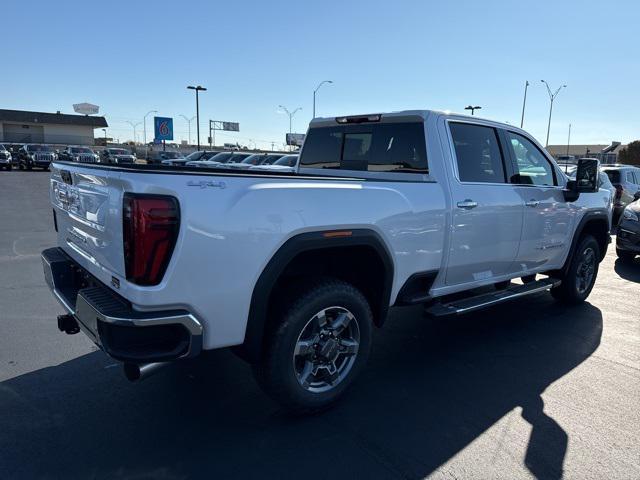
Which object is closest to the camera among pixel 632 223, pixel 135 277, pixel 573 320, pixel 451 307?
pixel 135 277

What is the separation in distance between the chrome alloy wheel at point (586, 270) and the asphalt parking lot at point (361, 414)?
3.56ft

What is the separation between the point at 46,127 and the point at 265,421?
282 ft

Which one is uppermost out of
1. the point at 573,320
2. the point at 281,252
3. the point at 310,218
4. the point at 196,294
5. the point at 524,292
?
the point at 310,218

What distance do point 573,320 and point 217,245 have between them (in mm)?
4549

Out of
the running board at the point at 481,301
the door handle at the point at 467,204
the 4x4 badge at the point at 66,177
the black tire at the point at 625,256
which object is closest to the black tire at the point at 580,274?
the running board at the point at 481,301

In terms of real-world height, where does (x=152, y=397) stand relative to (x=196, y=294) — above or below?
below

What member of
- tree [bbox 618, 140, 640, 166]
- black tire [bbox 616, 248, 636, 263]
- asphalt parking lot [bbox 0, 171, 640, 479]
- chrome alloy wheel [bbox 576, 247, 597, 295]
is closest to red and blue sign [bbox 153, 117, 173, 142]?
tree [bbox 618, 140, 640, 166]

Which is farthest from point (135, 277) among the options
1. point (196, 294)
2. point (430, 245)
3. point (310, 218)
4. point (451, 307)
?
point (451, 307)

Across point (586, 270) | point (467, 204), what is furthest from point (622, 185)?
point (467, 204)

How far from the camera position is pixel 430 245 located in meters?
3.70

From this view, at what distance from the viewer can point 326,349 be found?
3236mm

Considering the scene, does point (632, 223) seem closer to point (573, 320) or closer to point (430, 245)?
point (573, 320)

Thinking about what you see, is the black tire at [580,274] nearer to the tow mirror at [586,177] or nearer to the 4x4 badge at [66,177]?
the tow mirror at [586,177]

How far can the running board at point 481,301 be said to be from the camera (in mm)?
3891
